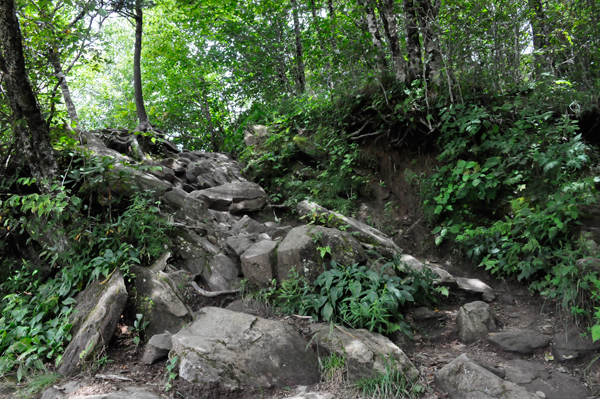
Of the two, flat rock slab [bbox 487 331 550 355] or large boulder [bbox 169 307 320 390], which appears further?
flat rock slab [bbox 487 331 550 355]

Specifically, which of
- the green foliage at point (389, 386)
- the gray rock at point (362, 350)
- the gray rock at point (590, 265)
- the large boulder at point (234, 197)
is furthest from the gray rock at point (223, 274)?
the gray rock at point (590, 265)

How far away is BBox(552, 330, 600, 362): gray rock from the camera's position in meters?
3.76

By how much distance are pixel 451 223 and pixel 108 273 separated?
5795mm

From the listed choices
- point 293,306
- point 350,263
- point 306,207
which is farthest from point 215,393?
point 306,207

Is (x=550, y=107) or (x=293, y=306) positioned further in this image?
(x=550, y=107)

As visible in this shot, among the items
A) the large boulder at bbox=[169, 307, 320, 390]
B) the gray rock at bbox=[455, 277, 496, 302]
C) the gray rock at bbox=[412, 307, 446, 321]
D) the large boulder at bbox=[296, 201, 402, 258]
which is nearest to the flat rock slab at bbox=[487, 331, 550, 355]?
the gray rock at bbox=[412, 307, 446, 321]

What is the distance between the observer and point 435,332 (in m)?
4.62

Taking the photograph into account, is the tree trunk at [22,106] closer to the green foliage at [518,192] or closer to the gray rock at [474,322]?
the gray rock at [474,322]

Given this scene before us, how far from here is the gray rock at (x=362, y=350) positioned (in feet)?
11.8

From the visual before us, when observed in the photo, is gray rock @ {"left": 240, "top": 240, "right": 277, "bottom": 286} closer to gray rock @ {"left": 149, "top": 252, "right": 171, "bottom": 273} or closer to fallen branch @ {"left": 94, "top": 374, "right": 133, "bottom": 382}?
gray rock @ {"left": 149, "top": 252, "right": 171, "bottom": 273}

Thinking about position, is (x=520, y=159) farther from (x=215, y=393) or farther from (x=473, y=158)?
(x=215, y=393)

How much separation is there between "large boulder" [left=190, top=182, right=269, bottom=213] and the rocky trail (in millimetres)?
2066

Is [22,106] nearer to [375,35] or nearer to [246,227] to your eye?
[246,227]

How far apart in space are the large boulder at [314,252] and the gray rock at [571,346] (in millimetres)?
2464
